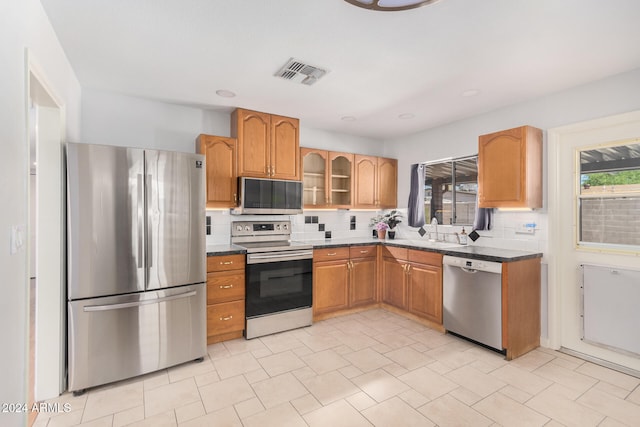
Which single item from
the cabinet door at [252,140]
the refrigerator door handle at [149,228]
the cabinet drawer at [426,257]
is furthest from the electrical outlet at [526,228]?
the refrigerator door handle at [149,228]

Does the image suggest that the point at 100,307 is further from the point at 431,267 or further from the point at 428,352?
the point at 431,267

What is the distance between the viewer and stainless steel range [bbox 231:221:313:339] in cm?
325

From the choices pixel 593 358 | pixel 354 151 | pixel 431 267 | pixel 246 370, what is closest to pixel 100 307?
pixel 246 370

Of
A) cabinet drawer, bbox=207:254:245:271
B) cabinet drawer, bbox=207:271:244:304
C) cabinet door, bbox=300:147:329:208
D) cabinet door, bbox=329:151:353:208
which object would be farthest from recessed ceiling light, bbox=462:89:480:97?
cabinet drawer, bbox=207:271:244:304

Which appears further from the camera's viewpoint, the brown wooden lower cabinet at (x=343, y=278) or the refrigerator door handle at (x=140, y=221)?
the brown wooden lower cabinet at (x=343, y=278)

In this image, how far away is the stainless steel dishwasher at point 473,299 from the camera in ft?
9.45

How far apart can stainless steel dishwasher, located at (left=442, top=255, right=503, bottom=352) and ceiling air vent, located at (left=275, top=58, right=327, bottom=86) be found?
2247mm

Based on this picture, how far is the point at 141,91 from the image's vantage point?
3.06 metres

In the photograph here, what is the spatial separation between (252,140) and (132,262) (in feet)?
5.88

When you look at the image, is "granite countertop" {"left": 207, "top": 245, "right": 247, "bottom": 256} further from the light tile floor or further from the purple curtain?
the purple curtain

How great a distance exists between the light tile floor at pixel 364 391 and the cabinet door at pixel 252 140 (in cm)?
187

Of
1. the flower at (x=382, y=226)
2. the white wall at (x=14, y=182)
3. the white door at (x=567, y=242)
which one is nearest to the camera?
the white wall at (x=14, y=182)

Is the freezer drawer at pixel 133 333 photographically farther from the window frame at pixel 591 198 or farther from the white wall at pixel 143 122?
the window frame at pixel 591 198

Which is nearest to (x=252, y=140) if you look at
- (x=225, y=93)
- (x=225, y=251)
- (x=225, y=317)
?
(x=225, y=93)
